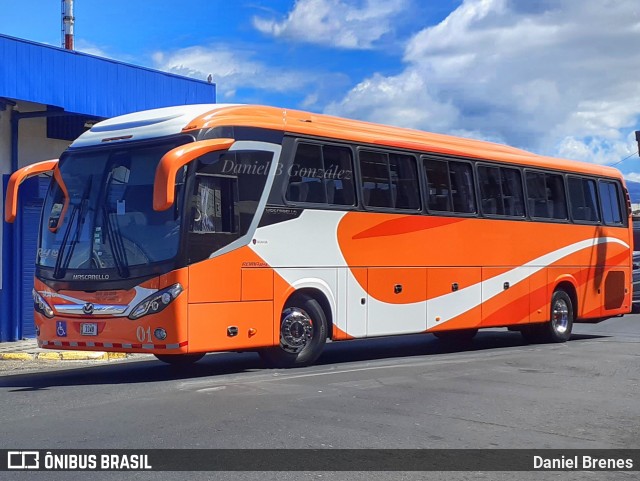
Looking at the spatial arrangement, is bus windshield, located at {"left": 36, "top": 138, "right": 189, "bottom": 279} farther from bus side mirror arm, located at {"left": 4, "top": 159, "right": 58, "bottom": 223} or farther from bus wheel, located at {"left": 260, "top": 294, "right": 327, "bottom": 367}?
bus wheel, located at {"left": 260, "top": 294, "right": 327, "bottom": 367}

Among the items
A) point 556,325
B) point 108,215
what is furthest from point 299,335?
point 556,325

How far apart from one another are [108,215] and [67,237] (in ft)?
2.49

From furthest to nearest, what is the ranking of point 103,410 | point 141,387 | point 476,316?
point 476,316 < point 141,387 < point 103,410

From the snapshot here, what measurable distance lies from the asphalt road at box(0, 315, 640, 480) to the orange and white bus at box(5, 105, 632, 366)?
69 cm

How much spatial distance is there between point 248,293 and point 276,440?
4605 mm

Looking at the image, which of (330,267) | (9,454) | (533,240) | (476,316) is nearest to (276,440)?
(9,454)

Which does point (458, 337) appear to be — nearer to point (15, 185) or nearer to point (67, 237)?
point (67, 237)

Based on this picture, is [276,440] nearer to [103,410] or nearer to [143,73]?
[103,410]

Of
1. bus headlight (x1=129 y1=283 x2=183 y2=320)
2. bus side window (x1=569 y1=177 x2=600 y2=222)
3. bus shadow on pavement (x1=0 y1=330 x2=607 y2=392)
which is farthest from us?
bus side window (x1=569 y1=177 x2=600 y2=222)

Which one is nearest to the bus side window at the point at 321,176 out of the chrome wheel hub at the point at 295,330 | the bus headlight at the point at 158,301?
the chrome wheel hub at the point at 295,330

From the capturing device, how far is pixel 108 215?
11.9 meters

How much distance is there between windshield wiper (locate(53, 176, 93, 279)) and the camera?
1216 cm

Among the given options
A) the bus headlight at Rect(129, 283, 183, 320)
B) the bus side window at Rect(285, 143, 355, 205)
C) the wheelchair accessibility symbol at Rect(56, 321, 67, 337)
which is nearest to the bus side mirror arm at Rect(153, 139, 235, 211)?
the bus headlight at Rect(129, 283, 183, 320)

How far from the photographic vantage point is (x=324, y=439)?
310 inches
